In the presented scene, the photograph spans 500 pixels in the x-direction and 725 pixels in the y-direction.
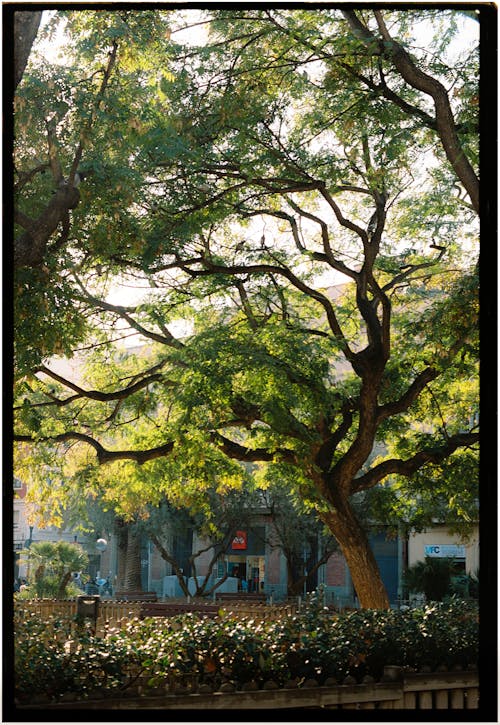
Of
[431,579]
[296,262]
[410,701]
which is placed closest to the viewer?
[410,701]

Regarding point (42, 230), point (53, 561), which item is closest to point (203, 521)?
point (53, 561)

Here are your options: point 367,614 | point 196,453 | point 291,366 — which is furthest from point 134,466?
point 367,614

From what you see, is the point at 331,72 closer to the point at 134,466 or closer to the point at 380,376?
the point at 380,376

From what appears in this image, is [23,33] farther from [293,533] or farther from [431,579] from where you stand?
[293,533]

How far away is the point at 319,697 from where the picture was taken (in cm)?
501

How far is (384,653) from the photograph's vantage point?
20.5ft

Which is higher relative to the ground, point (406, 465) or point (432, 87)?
point (432, 87)

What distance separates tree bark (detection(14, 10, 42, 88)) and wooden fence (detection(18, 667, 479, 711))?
10.8 feet

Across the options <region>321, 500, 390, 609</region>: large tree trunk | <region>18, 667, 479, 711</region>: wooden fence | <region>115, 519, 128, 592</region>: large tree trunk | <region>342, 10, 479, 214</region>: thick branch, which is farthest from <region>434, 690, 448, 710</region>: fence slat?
<region>115, 519, 128, 592</region>: large tree trunk

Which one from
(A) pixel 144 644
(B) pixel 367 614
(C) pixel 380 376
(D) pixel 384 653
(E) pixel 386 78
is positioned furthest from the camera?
(C) pixel 380 376

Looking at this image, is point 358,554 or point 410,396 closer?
point 410,396

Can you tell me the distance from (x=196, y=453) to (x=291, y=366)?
1.36m

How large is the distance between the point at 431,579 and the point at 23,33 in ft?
54.4

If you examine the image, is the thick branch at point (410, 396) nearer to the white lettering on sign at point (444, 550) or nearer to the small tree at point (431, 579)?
the small tree at point (431, 579)
